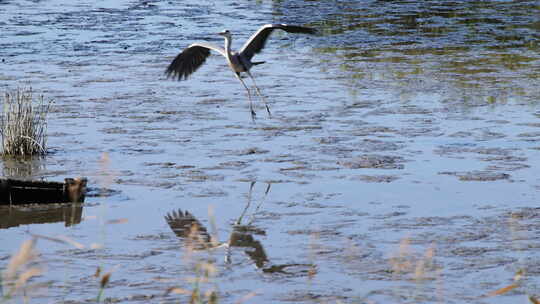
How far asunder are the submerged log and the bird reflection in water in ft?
2.51

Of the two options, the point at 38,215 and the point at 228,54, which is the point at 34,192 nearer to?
the point at 38,215

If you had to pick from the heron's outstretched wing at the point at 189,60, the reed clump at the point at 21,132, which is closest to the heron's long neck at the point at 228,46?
the heron's outstretched wing at the point at 189,60

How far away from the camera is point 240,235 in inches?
297

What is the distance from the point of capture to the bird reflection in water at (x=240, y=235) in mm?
Answer: 6723

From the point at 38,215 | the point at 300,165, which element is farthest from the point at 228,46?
the point at 38,215

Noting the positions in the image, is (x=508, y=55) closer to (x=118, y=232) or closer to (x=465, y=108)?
(x=465, y=108)

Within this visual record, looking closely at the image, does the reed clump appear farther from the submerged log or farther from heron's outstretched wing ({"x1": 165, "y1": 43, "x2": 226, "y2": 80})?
heron's outstretched wing ({"x1": 165, "y1": 43, "x2": 226, "y2": 80})

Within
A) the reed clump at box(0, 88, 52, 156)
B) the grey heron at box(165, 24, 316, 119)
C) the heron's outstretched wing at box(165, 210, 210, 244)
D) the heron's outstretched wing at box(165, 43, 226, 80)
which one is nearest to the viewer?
the heron's outstretched wing at box(165, 210, 210, 244)

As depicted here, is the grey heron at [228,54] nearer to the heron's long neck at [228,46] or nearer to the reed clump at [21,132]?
the heron's long neck at [228,46]

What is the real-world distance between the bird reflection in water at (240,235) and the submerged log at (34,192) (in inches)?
30.1

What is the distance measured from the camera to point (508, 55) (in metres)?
16.5

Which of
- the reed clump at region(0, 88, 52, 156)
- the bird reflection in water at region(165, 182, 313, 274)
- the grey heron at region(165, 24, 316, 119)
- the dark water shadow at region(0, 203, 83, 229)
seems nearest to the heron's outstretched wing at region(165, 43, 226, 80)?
the grey heron at region(165, 24, 316, 119)

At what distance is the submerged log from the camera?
8.03m

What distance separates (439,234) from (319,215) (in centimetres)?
100
